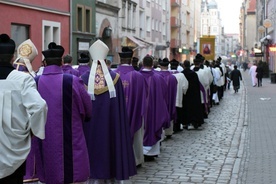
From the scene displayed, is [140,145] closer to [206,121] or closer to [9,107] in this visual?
[9,107]

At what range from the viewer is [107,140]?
704 centimetres

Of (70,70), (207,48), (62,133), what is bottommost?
(62,133)

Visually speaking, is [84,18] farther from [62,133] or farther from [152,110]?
[62,133]

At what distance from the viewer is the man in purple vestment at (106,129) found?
23.1 feet

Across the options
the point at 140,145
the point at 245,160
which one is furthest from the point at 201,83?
the point at 140,145

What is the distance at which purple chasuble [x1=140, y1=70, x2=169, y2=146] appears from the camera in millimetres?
9797

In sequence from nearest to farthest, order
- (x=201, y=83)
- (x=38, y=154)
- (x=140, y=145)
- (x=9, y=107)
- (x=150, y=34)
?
(x=9, y=107) → (x=38, y=154) → (x=140, y=145) → (x=201, y=83) → (x=150, y=34)

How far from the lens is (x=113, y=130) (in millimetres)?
7098

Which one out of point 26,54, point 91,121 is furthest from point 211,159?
point 26,54

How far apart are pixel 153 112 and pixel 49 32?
16611 millimetres

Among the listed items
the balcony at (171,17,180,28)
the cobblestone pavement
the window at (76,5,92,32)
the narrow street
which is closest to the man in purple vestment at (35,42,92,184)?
the cobblestone pavement

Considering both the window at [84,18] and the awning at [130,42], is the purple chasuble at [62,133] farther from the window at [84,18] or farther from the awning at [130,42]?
the awning at [130,42]

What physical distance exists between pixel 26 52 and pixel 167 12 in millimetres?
52349

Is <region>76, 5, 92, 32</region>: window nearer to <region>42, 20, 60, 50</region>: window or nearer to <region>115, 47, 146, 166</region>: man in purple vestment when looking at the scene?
<region>42, 20, 60, 50</region>: window
